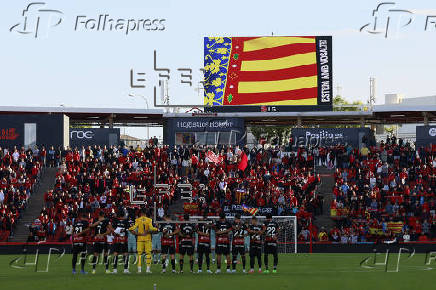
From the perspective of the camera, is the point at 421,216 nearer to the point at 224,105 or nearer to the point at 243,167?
the point at 243,167

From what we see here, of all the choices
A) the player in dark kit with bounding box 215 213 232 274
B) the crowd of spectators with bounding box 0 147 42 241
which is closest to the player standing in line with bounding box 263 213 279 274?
the player in dark kit with bounding box 215 213 232 274

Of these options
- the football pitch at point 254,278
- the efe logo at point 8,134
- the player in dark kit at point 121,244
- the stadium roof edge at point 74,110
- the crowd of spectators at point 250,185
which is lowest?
the football pitch at point 254,278

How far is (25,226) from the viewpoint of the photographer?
152ft

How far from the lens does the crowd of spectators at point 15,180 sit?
45144 mm

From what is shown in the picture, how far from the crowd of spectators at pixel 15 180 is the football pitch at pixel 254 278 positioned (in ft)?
46.6

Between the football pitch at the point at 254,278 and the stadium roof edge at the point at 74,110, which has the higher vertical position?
the stadium roof edge at the point at 74,110

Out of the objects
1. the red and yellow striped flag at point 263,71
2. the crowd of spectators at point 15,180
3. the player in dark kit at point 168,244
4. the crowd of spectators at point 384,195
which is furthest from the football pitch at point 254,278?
the red and yellow striped flag at point 263,71

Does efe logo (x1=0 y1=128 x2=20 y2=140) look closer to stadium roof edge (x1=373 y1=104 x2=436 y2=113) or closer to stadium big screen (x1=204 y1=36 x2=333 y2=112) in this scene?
stadium big screen (x1=204 y1=36 x2=333 y2=112)

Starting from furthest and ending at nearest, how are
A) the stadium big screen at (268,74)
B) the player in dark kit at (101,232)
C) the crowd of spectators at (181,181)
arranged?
the stadium big screen at (268,74) → the crowd of spectators at (181,181) → the player in dark kit at (101,232)

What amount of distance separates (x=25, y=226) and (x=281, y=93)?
2330 cm

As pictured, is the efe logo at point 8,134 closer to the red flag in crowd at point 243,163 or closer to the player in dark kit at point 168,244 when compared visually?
the red flag in crowd at point 243,163

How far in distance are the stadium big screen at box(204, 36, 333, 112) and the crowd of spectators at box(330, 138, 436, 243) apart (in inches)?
264

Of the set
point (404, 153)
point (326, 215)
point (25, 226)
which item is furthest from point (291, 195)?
point (25, 226)

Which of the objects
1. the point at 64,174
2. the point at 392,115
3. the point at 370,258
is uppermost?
the point at 392,115
